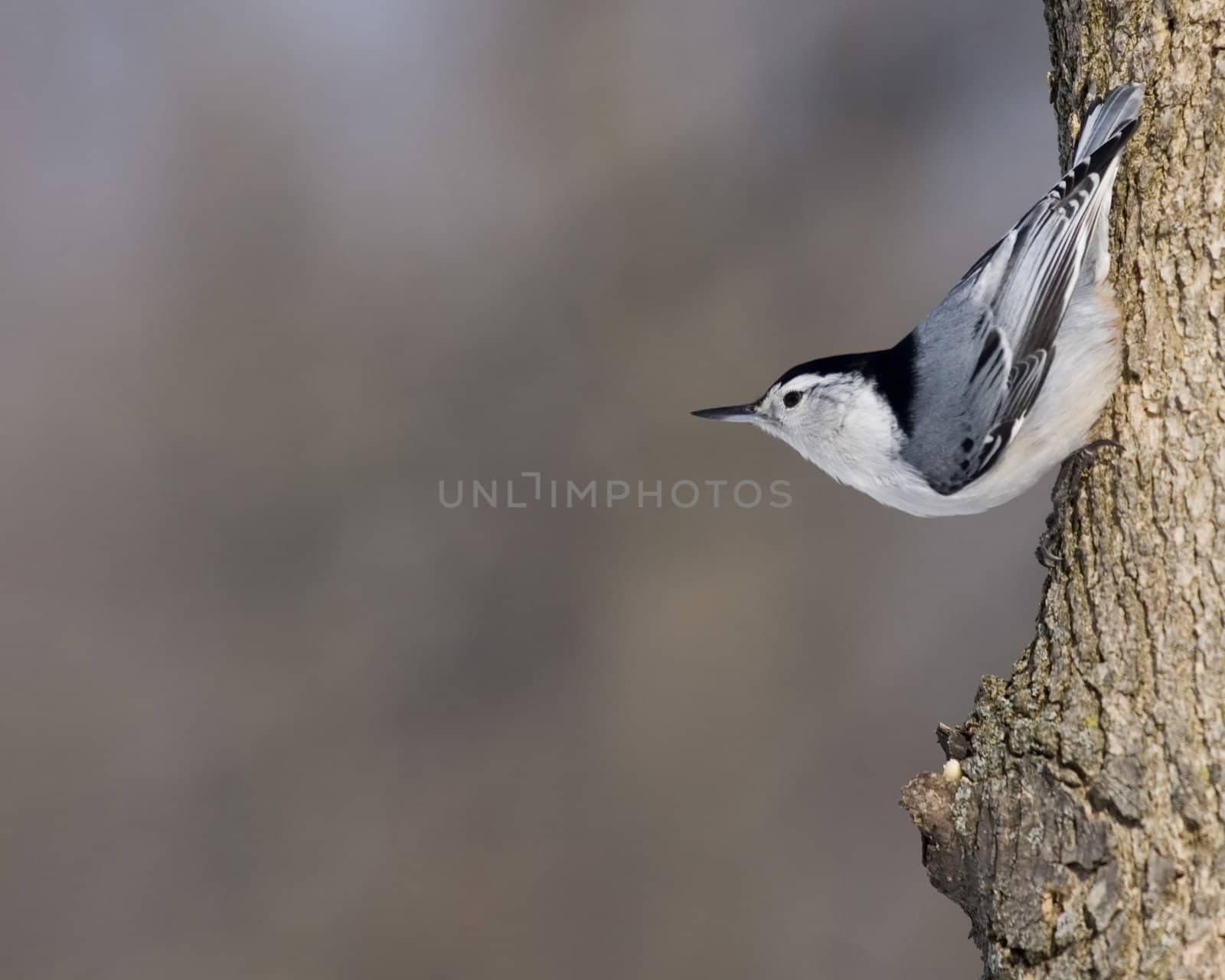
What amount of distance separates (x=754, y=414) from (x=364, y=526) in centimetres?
102

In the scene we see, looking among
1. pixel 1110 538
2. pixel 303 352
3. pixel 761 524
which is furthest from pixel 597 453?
pixel 1110 538

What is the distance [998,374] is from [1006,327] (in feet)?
0.18

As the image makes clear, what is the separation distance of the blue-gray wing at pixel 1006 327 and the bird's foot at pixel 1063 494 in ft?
0.22

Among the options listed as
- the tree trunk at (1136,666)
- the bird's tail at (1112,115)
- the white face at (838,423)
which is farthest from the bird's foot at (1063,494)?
the bird's tail at (1112,115)

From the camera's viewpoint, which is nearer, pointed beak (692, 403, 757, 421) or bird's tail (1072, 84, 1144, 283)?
bird's tail (1072, 84, 1144, 283)

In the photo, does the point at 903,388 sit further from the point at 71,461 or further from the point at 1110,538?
the point at 71,461

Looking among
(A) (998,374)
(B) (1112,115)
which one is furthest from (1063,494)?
(B) (1112,115)

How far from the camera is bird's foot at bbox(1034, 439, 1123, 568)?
1.07 metres

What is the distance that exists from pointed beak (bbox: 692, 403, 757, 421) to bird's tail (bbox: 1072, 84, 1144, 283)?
42cm

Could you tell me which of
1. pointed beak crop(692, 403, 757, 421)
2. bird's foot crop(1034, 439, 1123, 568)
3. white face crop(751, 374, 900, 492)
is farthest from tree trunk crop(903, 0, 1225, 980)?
pointed beak crop(692, 403, 757, 421)

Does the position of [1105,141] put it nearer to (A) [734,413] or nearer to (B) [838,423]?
(B) [838,423]

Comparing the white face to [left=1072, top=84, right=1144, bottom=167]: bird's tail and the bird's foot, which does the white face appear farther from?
[left=1072, top=84, right=1144, bottom=167]: bird's tail

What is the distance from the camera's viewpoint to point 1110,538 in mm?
1035

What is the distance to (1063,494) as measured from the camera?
1125mm
